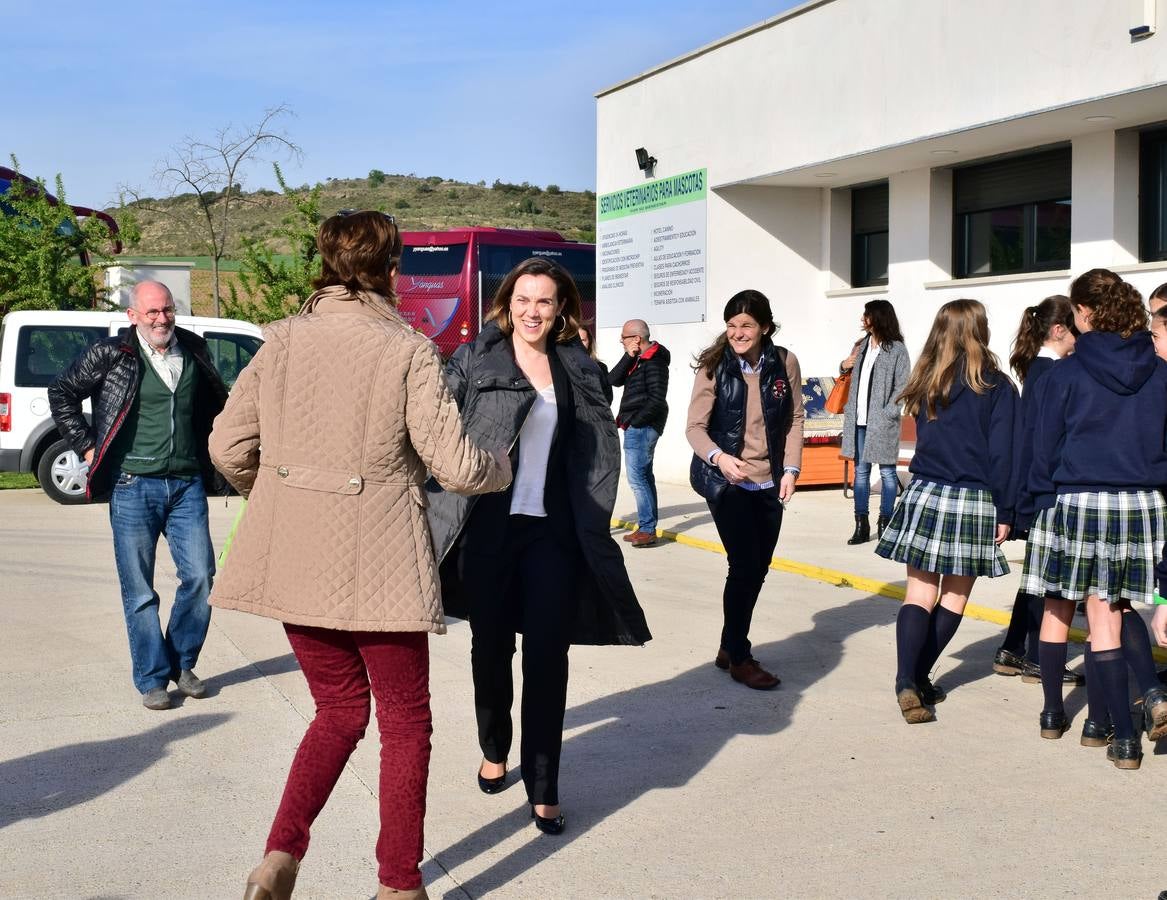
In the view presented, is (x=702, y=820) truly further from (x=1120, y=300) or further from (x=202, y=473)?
(x=202, y=473)

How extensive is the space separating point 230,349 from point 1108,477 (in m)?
12.1

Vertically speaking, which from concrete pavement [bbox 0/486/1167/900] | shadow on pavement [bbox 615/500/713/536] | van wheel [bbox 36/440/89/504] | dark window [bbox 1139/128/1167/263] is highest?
dark window [bbox 1139/128/1167/263]

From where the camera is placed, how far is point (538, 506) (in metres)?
4.57

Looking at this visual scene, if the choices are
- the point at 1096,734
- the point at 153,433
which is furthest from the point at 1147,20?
the point at 153,433

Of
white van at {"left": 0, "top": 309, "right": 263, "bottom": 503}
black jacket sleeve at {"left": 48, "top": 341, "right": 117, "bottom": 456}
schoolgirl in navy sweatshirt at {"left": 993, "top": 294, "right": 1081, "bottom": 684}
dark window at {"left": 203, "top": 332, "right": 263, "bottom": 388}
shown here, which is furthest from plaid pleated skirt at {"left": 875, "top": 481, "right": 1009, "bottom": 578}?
dark window at {"left": 203, "top": 332, "right": 263, "bottom": 388}

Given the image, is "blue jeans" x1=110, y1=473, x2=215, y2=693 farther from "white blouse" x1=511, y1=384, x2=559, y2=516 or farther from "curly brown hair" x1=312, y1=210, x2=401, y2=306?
"curly brown hair" x1=312, y1=210, x2=401, y2=306

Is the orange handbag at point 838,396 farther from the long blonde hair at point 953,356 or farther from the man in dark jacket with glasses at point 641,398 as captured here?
the long blonde hair at point 953,356

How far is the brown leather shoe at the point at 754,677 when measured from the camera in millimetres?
6539

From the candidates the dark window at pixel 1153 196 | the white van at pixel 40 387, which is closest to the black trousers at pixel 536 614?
the dark window at pixel 1153 196

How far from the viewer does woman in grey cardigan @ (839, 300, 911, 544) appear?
35.3 ft

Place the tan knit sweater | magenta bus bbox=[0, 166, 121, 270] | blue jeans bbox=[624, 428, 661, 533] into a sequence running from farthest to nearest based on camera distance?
magenta bus bbox=[0, 166, 121, 270]
blue jeans bbox=[624, 428, 661, 533]
the tan knit sweater

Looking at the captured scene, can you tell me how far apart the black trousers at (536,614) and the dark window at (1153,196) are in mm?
9533

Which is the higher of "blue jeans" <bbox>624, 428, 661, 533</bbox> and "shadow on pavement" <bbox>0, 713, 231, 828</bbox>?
"blue jeans" <bbox>624, 428, 661, 533</bbox>

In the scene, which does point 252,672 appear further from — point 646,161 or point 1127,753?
point 646,161
